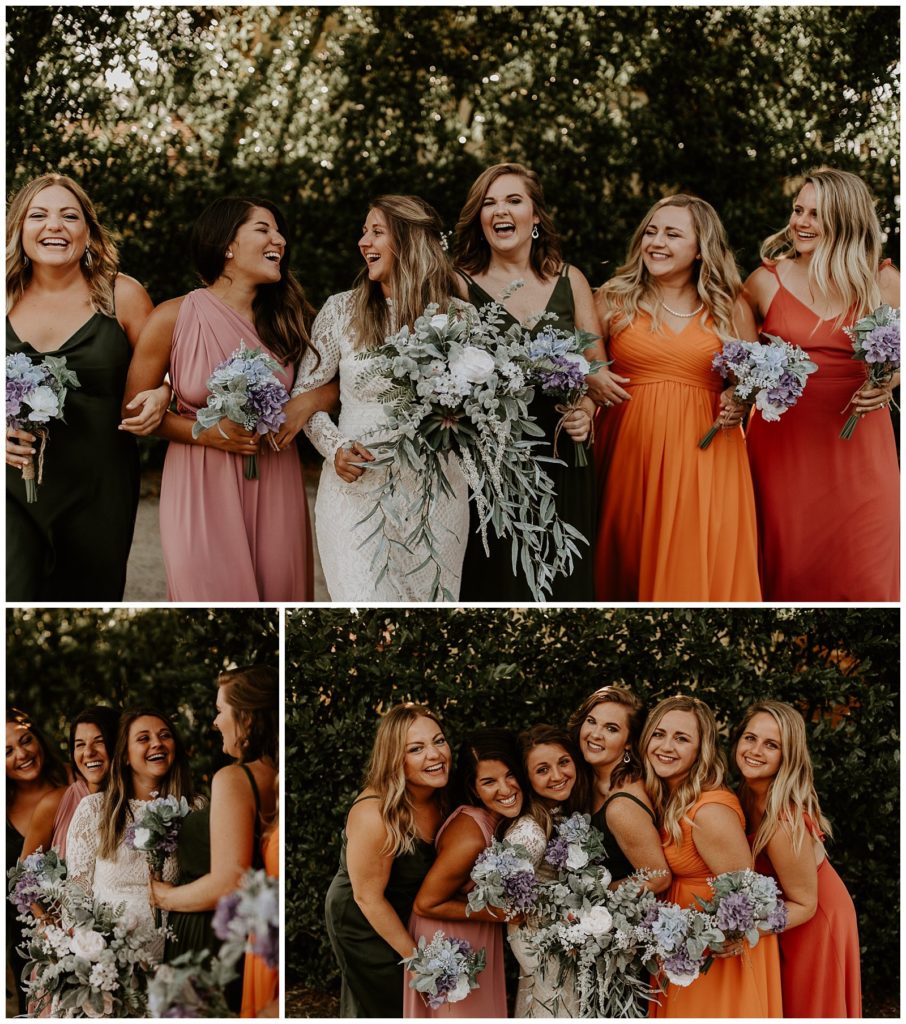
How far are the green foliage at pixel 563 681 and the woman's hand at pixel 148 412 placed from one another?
1057 mm

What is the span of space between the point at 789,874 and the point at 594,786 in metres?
0.87

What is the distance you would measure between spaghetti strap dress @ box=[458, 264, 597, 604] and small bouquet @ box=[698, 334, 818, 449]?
28.2 inches

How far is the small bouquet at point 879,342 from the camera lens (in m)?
4.73

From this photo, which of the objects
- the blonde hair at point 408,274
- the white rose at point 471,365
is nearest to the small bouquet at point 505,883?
the white rose at point 471,365

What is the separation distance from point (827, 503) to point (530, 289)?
169 centimetres

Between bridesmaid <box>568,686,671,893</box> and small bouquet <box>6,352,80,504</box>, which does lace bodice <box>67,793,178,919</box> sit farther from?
bridesmaid <box>568,686,671,893</box>

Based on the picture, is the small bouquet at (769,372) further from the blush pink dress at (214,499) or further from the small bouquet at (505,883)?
the small bouquet at (505,883)

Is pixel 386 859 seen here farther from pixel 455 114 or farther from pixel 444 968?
pixel 455 114

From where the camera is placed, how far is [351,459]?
4.60m

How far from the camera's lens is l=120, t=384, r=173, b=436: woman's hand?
4.62m

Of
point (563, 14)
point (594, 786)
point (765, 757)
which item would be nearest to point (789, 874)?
point (765, 757)

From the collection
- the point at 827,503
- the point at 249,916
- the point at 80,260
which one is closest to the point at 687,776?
the point at 827,503

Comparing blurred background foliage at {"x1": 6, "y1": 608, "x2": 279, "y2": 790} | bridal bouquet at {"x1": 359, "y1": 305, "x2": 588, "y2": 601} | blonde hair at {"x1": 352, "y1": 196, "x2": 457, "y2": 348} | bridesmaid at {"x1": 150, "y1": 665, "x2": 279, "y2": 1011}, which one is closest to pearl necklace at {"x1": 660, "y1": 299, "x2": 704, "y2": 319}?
bridal bouquet at {"x1": 359, "y1": 305, "x2": 588, "y2": 601}

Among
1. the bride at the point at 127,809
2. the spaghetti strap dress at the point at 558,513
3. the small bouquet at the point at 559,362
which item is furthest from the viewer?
the spaghetti strap dress at the point at 558,513
